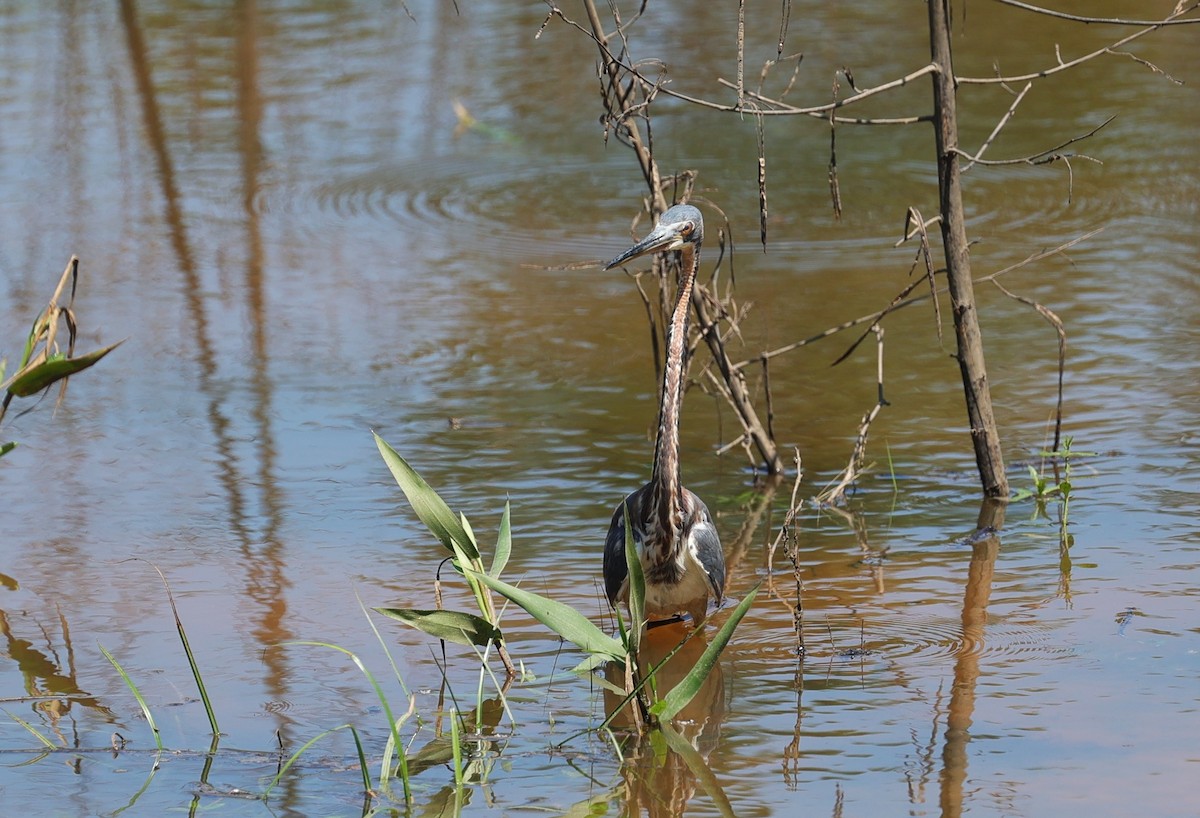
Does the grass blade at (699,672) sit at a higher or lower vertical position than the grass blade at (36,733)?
higher

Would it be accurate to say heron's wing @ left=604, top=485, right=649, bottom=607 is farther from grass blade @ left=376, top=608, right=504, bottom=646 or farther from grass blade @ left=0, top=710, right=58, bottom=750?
grass blade @ left=0, top=710, right=58, bottom=750

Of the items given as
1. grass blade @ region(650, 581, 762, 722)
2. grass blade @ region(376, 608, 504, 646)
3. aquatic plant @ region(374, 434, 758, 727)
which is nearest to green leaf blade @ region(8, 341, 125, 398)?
aquatic plant @ region(374, 434, 758, 727)

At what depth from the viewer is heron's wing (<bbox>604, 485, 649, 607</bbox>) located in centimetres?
559

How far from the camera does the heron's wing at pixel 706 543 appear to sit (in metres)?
5.66

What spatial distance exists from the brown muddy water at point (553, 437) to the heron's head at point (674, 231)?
1218mm

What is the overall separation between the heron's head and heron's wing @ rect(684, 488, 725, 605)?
3.03 ft

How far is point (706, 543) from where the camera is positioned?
5695 mm

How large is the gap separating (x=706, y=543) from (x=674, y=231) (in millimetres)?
1152

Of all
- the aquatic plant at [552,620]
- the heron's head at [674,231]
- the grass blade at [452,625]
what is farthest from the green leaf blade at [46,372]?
the heron's head at [674,231]

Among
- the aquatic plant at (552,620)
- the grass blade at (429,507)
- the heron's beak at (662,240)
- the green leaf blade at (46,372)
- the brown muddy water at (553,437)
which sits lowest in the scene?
the brown muddy water at (553,437)

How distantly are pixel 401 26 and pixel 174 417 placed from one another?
10.3 metres

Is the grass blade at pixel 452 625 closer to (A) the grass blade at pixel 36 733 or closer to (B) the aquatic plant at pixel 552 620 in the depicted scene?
(B) the aquatic plant at pixel 552 620

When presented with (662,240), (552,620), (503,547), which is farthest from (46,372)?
(552,620)

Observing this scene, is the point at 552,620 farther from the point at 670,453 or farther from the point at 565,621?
the point at 670,453
